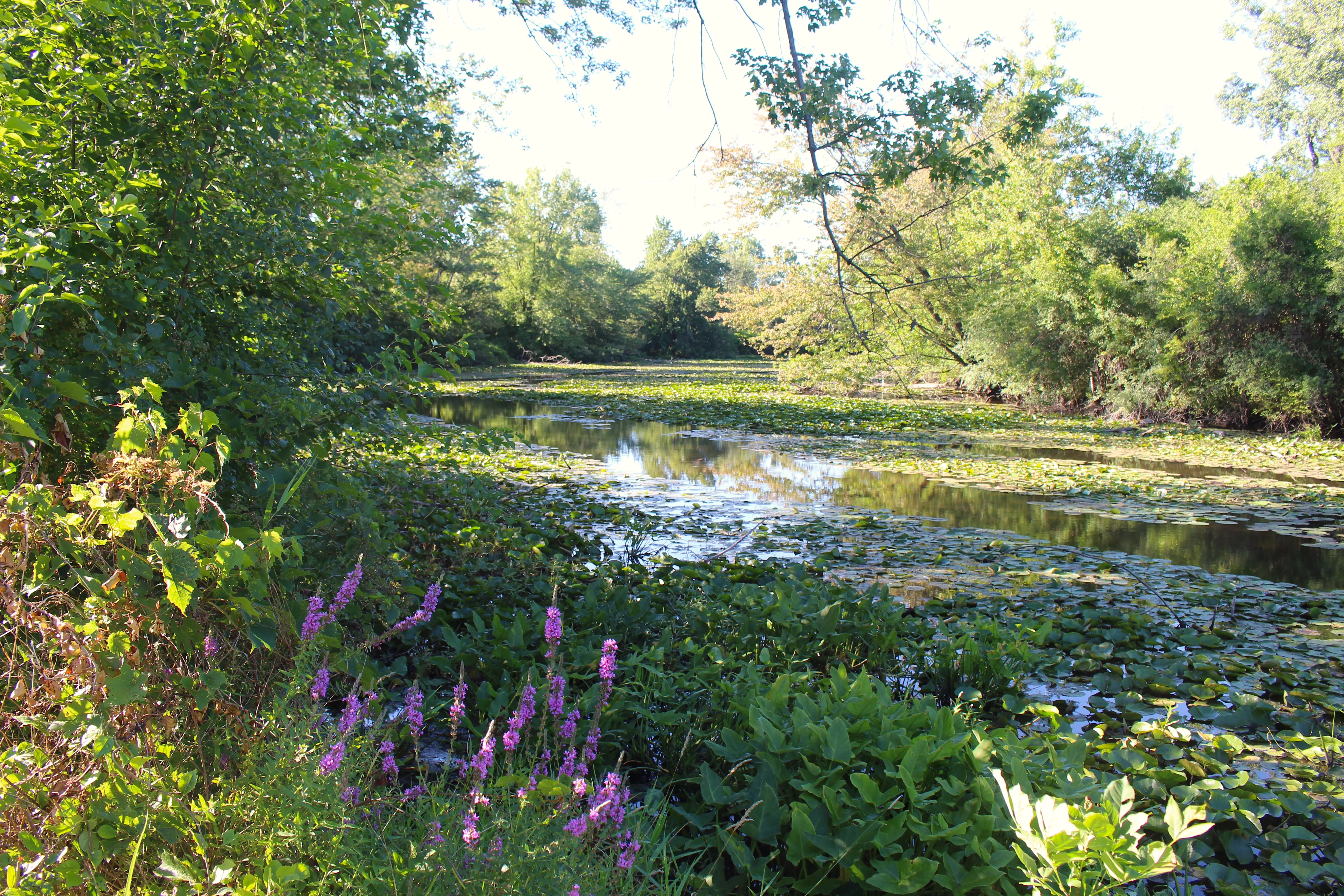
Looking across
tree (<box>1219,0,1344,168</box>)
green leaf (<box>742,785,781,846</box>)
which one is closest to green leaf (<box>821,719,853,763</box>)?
green leaf (<box>742,785,781,846</box>)

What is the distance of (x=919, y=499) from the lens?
8.30 metres

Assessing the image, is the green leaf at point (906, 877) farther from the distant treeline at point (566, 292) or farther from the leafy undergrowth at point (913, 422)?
the distant treeline at point (566, 292)

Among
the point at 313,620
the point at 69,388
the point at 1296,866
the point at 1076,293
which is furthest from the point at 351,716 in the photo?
the point at 1076,293

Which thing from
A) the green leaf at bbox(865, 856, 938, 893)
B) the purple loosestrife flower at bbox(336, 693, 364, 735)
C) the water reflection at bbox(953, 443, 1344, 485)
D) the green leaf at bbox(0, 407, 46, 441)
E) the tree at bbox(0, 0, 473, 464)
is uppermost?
the tree at bbox(0, 0, 473, 464)

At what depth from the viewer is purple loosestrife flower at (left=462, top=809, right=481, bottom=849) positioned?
148 centimetres

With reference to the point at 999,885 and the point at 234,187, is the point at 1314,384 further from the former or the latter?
the point at 234,187

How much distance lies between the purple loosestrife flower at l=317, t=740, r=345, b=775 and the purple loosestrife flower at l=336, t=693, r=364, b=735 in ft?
0.23

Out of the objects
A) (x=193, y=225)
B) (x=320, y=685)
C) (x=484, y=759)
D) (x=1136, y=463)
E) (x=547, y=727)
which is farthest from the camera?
(x=1136, y=463)

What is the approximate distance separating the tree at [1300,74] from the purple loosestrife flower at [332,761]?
113 feet

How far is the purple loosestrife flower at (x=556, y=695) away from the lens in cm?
197

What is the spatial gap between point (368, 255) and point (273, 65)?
898 mm

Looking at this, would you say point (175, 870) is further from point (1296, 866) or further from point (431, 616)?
point (1296, 866)

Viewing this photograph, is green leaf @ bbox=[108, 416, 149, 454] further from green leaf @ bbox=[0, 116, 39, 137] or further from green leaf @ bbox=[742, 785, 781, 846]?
green leaf @ bbox=[742, 785, 781, 846]

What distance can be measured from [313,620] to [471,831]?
2.86 ft
